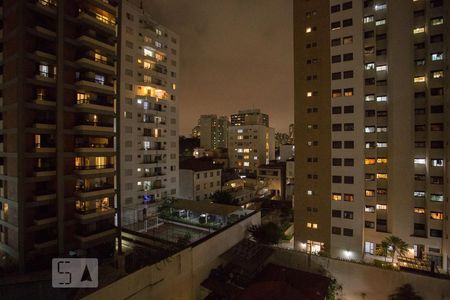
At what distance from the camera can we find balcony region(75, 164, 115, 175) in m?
22.6

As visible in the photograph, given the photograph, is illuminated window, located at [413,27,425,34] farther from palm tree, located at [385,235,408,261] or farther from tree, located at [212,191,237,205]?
tree, located at [212,191,237,205]

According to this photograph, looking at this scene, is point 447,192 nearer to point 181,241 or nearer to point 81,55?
point 181,241

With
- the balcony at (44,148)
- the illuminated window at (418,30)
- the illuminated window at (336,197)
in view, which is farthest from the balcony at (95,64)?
the illuminated window at (418,30)

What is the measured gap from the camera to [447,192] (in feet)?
92.0

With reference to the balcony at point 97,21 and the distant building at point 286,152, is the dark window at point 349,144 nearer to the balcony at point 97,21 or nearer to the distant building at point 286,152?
the balcony at point 97,21

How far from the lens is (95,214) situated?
2322 cm

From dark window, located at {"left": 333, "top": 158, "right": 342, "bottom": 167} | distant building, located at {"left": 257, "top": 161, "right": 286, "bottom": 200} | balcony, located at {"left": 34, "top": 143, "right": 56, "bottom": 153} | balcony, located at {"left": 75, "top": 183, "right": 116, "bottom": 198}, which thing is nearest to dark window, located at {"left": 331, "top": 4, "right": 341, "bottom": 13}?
dark window, located at {"left": 333, "top": 158, "right": 342, "bottom": 167}

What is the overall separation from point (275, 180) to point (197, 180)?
26993 mm

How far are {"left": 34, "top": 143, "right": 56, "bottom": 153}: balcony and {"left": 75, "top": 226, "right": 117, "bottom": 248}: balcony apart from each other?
8388mm

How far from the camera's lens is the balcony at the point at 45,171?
2023 centimetres

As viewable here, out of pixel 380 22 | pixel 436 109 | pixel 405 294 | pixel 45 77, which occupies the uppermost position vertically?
pixel 380 22

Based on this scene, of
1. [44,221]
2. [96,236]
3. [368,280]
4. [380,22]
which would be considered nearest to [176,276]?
[96,236]

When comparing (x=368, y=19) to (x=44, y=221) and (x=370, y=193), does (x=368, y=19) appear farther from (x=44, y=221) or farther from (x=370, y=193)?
(x=44, y=221)

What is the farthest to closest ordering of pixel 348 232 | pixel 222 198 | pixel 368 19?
pixel 222 198
pixel 368 19
pixel 348 232
